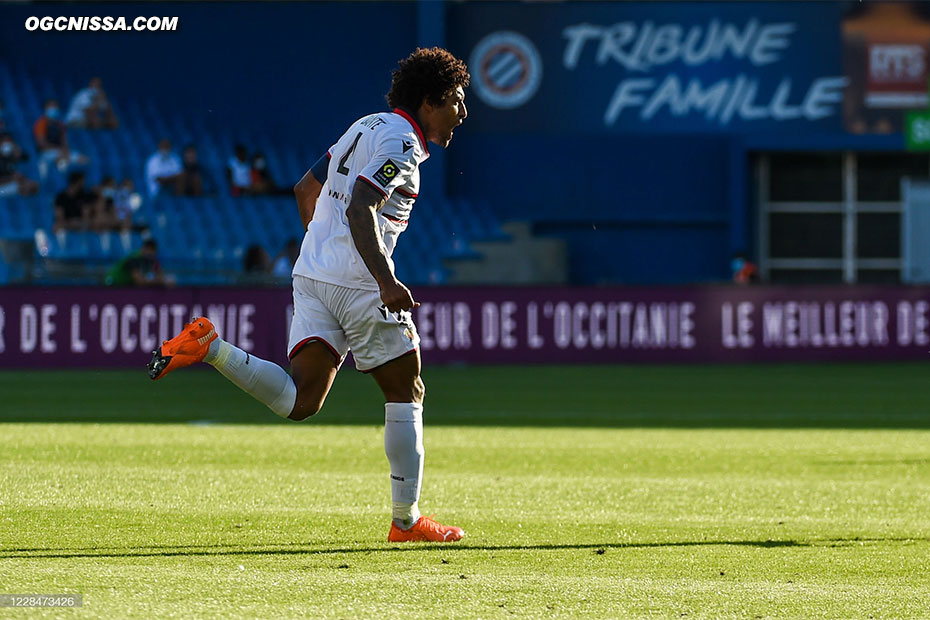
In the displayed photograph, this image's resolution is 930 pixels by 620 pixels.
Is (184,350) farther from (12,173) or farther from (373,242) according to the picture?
(12,173)

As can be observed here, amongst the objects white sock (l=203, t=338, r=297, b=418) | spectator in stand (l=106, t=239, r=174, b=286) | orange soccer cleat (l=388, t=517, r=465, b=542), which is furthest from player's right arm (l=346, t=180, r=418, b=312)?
spectator in stand (l=106, t=239, r=174, b=286)

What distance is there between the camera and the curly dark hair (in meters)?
6.76

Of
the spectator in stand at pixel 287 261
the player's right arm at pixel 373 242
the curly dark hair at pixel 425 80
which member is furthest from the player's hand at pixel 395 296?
the spectator in stand at pixel 287 261

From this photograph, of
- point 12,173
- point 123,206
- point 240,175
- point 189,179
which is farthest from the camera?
point 240,175

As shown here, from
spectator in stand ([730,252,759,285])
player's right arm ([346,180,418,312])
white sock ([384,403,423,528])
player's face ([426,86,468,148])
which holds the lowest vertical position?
spectator in stand ([730,252,759,285])

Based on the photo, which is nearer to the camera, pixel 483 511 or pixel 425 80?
pixel 425 80

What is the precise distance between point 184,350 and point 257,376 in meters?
0.32

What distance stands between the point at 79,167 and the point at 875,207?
16.6 m

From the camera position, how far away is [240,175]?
31.1 metres

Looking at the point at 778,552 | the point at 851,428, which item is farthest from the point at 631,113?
the point at 778,552

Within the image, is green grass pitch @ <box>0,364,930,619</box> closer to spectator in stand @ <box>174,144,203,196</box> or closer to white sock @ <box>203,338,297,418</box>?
white sock @ <box>203,338,297,418</box>

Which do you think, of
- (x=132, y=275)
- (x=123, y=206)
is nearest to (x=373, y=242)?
(x=132, y=275)

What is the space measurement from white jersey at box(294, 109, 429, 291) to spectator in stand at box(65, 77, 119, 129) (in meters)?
25.7

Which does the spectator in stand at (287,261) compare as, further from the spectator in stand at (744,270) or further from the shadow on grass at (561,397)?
the spectator in stand at (744,270)
